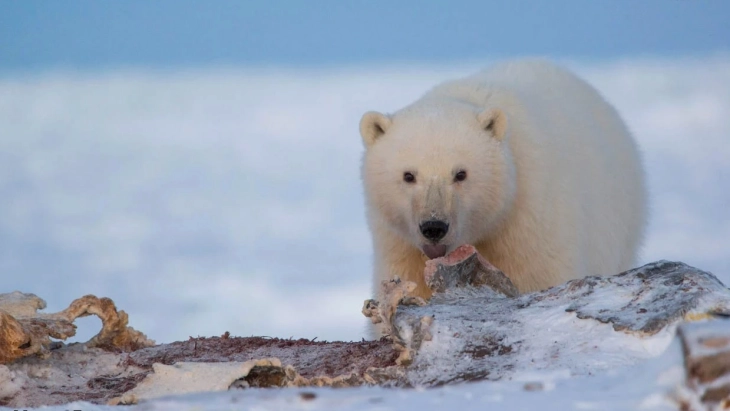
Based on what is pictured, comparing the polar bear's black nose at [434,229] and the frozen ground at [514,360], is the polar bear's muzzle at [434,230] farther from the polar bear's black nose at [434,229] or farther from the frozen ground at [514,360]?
the frozen ground at [514,360]

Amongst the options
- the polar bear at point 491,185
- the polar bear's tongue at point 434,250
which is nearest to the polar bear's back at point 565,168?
the polar bear at point 491,185

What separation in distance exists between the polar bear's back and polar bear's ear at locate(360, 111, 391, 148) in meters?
0.73

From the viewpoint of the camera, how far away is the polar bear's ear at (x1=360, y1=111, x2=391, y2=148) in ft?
25.5

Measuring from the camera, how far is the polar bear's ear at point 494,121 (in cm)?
749

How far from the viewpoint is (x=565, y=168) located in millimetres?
7988

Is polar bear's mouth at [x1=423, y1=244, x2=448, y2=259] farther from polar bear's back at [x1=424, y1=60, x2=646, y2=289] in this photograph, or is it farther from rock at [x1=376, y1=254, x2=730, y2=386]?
rock at [x1=376, y1=254, x2=730, y2=386]

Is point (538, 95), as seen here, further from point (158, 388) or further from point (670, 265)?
point (158, 388)

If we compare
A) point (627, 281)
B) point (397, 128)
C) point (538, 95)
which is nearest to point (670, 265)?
point (627, 281)

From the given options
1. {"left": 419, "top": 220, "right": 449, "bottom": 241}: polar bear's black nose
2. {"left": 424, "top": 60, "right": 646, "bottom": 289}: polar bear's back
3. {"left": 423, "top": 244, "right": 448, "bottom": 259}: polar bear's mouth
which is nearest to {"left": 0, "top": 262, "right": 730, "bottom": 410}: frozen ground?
{"left": 419, "top": 220, "right": 449, "bottom": 241}: polar bear's black nose

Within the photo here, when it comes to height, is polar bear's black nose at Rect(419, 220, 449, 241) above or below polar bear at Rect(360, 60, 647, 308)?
below

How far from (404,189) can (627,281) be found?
2.75 metres

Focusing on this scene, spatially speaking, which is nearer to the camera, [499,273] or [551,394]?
[551,394]

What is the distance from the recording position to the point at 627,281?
4914mm

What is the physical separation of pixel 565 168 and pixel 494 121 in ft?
2.70
